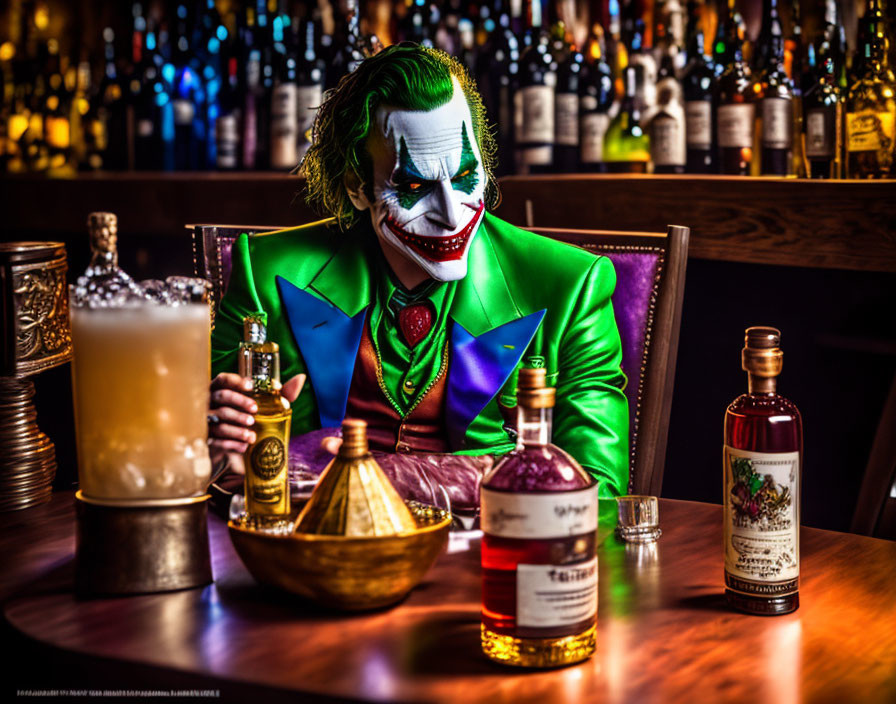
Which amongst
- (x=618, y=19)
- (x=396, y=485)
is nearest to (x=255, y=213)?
(x=618, y=19)

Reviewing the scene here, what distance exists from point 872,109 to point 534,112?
74cm

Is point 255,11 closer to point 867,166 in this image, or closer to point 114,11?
point 114,11

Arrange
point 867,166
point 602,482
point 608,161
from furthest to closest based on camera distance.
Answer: point 608,161
point 867,166
point 602,482

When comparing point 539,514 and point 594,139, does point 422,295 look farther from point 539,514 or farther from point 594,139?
point 594,139

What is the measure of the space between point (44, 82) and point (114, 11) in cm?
33

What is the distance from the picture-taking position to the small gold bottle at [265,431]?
1.09 meters

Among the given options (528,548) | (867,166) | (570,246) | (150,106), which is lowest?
(528,548)

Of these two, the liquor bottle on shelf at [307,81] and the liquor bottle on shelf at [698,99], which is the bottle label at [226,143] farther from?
the liquor bottle on shelf at [698,99]

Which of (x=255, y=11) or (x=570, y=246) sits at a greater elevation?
(x=255, y=11)

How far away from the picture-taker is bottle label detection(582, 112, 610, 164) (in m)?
2.58

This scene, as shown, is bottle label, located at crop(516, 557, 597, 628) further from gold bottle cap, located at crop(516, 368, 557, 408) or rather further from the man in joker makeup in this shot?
the man in joker makeup

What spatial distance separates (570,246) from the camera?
5.49 ft

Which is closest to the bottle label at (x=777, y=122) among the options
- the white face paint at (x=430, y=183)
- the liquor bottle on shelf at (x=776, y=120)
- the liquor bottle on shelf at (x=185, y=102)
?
the liquor bottle on shelf at (x=776, y=120)

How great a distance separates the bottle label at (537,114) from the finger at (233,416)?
1.61 m
